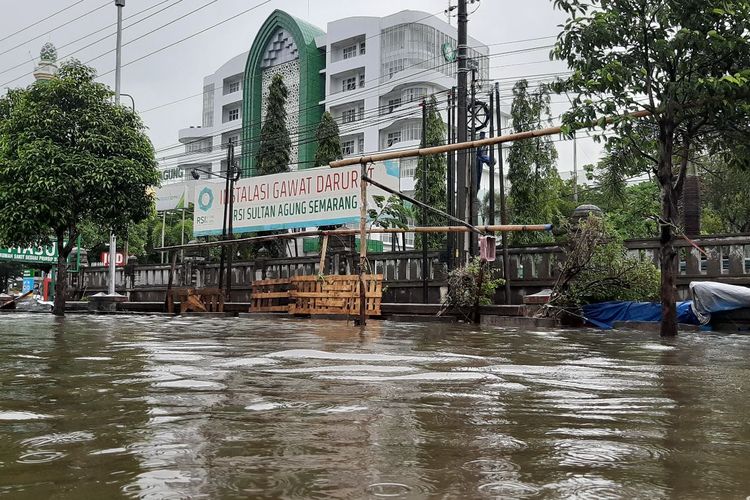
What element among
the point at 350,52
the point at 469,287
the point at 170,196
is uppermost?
the point at 350,52

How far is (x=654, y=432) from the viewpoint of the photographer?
266cm

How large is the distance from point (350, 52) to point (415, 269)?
1548 inches

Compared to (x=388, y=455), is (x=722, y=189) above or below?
above

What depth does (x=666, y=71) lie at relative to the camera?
848 cm

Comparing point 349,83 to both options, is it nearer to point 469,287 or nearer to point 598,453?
point 469,287

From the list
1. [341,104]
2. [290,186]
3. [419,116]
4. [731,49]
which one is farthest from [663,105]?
[341,104]

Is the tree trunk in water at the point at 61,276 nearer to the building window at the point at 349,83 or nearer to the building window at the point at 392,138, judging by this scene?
the building window at the point at 392,138

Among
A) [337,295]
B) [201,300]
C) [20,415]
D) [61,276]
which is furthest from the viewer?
[201,300]

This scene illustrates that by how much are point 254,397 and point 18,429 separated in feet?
3.73

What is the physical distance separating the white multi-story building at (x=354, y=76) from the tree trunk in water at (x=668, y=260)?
3603 centimetres

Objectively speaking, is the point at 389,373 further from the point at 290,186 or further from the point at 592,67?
the point at 290,186

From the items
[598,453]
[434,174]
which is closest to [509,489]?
[598,453]

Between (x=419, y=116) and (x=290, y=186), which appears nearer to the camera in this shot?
(x=290, y=186)

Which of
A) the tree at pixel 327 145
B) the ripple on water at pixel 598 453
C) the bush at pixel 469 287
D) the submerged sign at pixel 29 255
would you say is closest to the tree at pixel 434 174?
the tree at pixel 327 145
